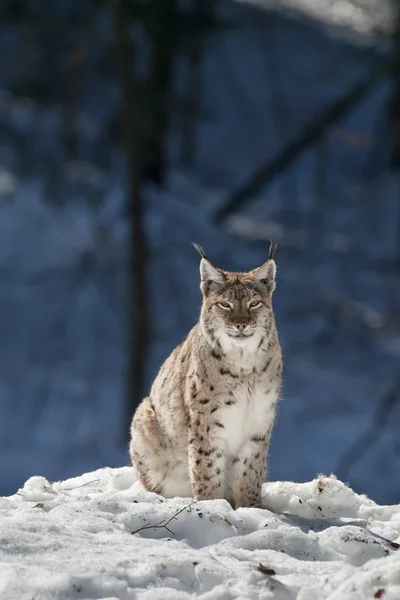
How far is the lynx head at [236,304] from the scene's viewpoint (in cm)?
593

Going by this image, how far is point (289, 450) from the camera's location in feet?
53.4

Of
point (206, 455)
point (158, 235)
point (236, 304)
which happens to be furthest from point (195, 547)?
point (158, 235)

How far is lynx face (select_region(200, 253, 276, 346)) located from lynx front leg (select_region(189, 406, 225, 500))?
0.42 meters

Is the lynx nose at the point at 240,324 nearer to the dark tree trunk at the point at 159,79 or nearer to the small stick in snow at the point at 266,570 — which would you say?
the small stick in snow at the point at 266,570

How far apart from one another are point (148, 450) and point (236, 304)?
3.81 feet

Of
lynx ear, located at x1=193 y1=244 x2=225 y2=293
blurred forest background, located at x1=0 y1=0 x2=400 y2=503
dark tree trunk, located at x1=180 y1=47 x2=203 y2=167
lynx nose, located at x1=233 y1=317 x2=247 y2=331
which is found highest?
dark tree trunk, located at x1=180 y1=47 x2=203 y2=167

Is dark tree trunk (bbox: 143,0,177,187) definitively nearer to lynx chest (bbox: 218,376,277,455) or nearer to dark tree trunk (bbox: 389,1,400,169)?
dark tree trunk (bbox: 389,1,400,169)

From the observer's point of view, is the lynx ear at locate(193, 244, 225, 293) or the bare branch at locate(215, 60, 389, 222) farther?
the bare branch at locate(215, 60, 389, 222)

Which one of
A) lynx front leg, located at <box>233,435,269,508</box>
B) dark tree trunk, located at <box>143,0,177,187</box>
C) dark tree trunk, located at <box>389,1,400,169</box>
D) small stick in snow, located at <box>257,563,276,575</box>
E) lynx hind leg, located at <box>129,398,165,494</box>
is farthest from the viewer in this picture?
dark tree trunk, located at <box>143,0,177,187</box>

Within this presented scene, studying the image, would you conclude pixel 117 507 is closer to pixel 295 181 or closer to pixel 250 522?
pixel 250 522

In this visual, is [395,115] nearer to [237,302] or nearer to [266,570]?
[237,302]

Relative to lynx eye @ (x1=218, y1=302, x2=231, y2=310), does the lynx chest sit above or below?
below

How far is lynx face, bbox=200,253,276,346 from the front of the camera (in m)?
5.93

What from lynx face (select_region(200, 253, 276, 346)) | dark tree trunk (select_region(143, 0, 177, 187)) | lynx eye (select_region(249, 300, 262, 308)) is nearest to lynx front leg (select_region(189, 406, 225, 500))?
lynx face (select_region(200, 253, 276, 346))
